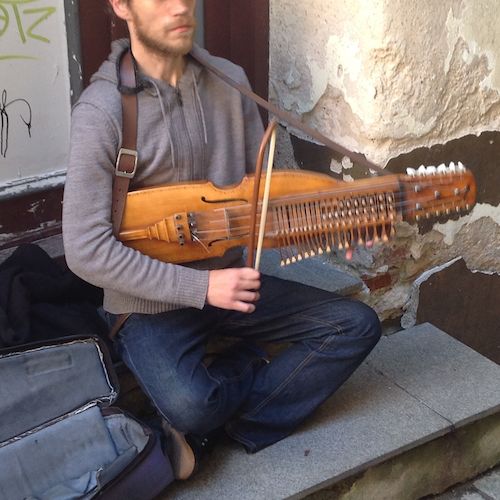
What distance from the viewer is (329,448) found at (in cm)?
227

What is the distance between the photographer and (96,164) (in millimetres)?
1923

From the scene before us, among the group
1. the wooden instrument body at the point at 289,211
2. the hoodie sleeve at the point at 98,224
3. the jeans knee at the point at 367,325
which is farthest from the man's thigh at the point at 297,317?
the hoodie sleeve at the point at 98,224

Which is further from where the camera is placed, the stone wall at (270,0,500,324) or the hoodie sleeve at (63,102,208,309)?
the stone wall at (270,0,500,324)

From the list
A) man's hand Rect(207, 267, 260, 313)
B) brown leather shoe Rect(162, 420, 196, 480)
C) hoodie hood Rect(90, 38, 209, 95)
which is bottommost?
brown leather shoe Rect(162, 420, 196, 480)

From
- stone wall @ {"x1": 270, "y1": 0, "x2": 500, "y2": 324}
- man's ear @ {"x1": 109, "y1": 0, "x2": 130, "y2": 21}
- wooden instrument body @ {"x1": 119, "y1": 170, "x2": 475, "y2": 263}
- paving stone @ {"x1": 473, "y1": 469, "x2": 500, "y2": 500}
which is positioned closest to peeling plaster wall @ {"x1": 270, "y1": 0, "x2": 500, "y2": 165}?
stone wall @ {"x1": 270, "y1": 0, "x2": 500, "y2": 324}

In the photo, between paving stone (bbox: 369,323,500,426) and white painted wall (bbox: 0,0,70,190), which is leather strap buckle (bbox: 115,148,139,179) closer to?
white painted wall (bbox: 0,0,70,190)

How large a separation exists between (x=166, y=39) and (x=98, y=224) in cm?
49

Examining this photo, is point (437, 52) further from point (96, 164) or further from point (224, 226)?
point (96, 164)

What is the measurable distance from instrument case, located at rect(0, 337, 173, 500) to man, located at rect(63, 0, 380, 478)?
0.32ft

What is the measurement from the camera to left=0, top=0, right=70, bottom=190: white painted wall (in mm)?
2467

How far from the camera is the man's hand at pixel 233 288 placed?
6.59ft

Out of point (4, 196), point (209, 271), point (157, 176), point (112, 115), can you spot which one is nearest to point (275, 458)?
point (209, 271)

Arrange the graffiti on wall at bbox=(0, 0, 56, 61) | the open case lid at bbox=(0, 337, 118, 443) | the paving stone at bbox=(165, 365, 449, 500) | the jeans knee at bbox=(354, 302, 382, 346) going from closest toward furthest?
1. the open case lid at bbox=(0, 337, 118, 443)
2. the paving stone at bbox=(165, 365, 449, 500)
3. the jeans knee at bbox=(354, 302, 382, 346)
4. the graffiti on wall at bbox=(0, 0, 56, 61)

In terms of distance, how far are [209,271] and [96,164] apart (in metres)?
0.38
